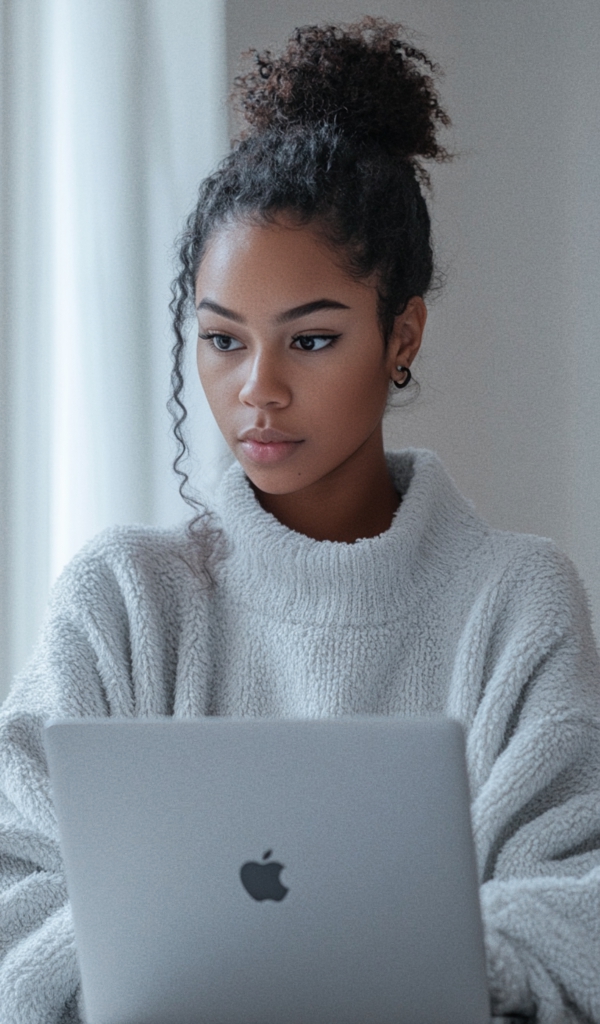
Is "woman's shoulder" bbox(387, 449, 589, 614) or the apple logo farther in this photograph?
"woman's shoulder" bbox(387, 449, 589, 614)

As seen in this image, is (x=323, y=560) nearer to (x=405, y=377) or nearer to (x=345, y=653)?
(x=345, y=653)

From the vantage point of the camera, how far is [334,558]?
4.17 feet

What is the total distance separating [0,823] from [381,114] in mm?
757

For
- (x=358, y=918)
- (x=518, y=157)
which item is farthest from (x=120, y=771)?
(x=518, y=157)

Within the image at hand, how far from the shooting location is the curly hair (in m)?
1.26

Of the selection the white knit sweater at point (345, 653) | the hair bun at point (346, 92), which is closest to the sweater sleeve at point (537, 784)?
the white knit sweater at point (345, 653)

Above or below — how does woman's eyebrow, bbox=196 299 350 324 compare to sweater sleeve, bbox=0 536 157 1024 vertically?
above

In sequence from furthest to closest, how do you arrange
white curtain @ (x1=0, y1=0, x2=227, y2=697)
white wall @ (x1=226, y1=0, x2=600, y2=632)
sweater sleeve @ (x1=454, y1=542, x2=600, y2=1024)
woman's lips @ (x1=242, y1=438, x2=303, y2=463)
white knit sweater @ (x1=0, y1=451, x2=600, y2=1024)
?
white wall @ (x1=226, y1=0, x2=600, y2=632) < white curtain @ (x1=0, y1=0, x2=227, y2=697) < woman's lips @ (x1=242, y1=438, x2=303, y2=463) < white knit sweater @ (x1=0, y1=451, x2=600, y2=1024) < sweater sleeve @ (x1=454, y1=542, x2=600, y2=1024)

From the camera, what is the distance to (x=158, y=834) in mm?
817

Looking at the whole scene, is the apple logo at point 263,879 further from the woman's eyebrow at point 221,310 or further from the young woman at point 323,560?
the woman's eyebrow at point 221,310

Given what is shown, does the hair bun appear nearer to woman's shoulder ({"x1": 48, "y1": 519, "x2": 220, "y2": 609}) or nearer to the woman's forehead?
the woman's forehead

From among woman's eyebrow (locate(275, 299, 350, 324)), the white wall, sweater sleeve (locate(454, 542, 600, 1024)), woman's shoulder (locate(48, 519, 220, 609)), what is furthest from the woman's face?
the white wall

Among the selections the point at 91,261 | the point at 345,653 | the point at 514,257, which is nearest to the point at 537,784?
the point at 345,653

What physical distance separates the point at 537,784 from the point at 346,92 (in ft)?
2.24
